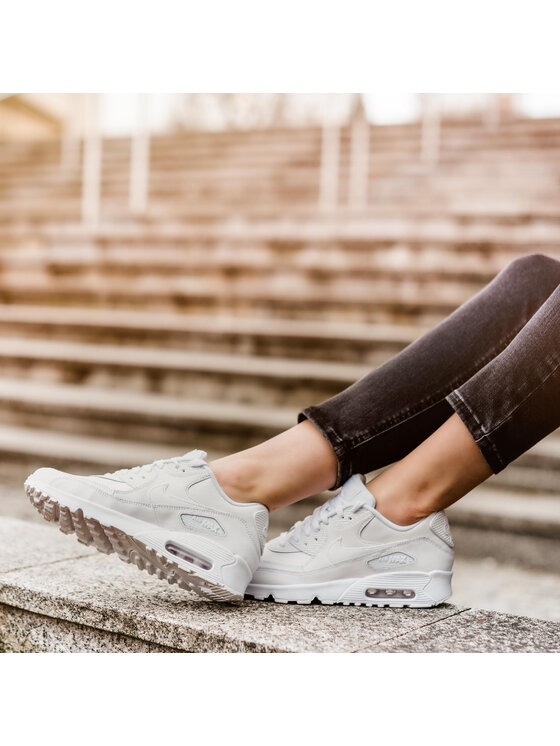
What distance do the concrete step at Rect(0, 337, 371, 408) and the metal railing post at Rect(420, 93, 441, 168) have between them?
1.68 metres

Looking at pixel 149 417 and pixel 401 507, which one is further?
pixel 149 417

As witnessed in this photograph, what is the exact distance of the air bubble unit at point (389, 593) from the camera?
1.08m

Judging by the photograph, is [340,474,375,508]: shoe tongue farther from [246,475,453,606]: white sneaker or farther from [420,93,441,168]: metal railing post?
[420,93,441,168]: metal railing post

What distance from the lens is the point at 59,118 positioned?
5129 mm

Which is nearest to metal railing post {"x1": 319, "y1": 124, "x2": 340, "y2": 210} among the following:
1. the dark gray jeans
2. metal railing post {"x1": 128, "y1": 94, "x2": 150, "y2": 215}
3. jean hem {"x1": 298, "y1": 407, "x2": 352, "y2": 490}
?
metal railing post {"x1": 128, "y1": 94, "x2": 150, "y2": 215}

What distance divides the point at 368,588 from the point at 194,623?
0.83 feet

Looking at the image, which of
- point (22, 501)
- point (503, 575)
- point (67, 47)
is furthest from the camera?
point (22, 501)

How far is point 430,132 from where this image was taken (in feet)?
13.5

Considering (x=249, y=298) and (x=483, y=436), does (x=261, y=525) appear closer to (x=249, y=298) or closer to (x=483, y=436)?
(x=483, y=436)

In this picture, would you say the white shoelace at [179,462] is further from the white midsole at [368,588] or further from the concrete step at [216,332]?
the concrete step at [216,332]

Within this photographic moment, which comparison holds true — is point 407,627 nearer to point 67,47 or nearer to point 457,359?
point 457,359

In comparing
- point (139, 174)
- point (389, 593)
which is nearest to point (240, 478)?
point (389, 593)

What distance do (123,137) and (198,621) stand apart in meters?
4.69

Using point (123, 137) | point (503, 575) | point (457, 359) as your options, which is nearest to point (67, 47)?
point (457, 359)
